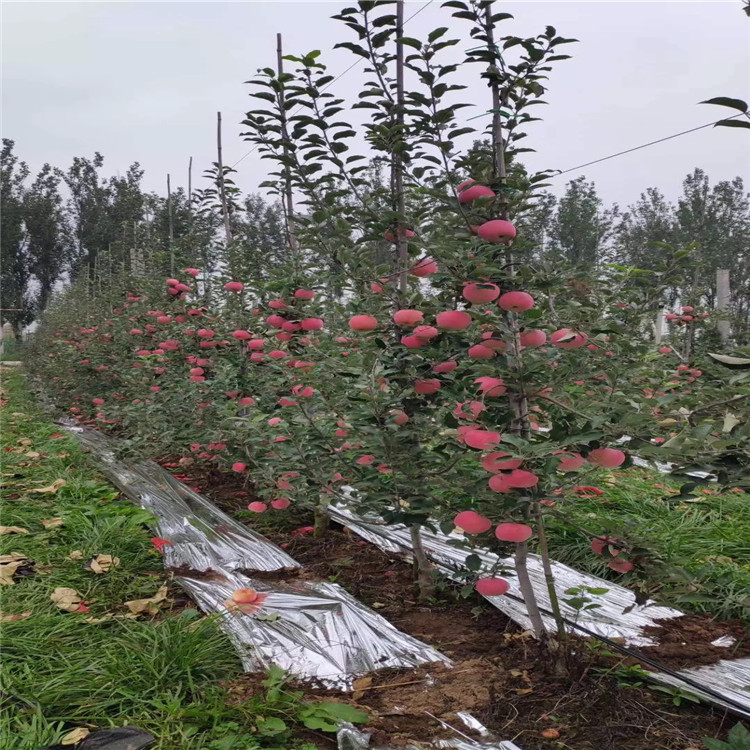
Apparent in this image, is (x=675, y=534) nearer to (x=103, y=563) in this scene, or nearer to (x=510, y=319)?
(x=510, y=319)

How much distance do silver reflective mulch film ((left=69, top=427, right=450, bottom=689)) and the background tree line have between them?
4.31ft

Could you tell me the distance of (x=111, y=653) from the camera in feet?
6.49

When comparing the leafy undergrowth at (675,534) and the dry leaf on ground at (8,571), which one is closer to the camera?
the leafy undergrowth at (675,534)

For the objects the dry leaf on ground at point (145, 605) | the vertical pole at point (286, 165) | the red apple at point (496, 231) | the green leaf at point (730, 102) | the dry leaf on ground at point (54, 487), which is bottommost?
the dry leaf on ground at point (145, 605)

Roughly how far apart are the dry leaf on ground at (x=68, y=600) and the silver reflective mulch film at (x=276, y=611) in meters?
0.38

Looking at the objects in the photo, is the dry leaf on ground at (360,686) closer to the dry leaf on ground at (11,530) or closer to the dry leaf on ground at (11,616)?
the dry leaf on ground at (11,616)

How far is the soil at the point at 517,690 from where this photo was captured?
67.6 inches

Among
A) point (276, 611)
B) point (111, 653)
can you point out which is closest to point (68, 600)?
point (111, 653)

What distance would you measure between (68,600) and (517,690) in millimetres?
1641

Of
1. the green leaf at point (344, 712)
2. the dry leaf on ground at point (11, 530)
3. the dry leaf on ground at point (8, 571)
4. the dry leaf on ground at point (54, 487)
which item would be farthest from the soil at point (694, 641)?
the dry leaf on ground at point (54, 487)

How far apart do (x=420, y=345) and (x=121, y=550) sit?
1.77 meters

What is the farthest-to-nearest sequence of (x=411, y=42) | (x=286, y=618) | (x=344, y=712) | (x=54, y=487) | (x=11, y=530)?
(x=54, y=487) < (x=11, y=530) < (x=286, y=618) < (x=411, y=42) < (x=344, y=712)

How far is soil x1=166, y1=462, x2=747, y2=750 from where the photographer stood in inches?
67.6

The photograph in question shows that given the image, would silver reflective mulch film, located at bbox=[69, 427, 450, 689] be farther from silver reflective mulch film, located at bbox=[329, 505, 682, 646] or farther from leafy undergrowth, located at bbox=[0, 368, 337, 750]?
silver reflective mulch film, located at bbox=[329, 505, 682, 646]
